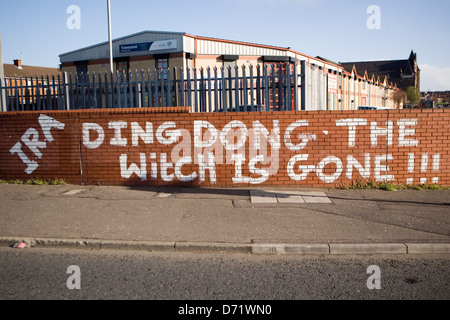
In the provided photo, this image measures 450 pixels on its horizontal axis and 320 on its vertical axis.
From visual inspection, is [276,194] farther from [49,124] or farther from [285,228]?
[49,124]

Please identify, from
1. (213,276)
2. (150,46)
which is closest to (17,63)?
(150,46)

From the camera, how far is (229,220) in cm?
658

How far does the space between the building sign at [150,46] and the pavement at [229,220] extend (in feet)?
71.4

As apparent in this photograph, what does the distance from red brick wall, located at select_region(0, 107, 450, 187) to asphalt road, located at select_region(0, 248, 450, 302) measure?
155 inches

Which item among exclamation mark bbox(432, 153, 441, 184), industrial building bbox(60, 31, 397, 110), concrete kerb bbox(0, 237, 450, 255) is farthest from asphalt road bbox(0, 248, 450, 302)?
industrial building bbox(60, 31, 397, 110)

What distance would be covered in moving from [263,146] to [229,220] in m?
2.89

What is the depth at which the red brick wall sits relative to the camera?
8891mm

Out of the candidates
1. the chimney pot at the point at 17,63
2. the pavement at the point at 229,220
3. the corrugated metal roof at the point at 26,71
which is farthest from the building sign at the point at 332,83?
the chimney pot at the point at 17,63

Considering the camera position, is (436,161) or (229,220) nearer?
(229,220)

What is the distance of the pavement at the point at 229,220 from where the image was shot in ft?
17.9

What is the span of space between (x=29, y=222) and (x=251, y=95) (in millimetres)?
5478

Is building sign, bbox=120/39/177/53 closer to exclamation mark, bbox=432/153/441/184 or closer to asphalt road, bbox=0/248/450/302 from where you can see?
exclamation mark, bbox=432/153/441/184

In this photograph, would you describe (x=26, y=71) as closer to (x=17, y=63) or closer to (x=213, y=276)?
(x=17, y=63)
